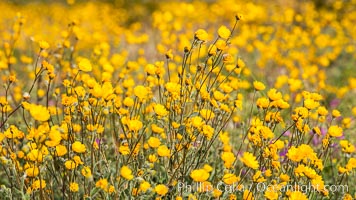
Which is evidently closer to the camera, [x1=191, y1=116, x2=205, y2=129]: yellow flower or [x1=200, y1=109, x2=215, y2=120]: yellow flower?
[x1=191, y1=116, x2=205, y2=129]: yellow flower

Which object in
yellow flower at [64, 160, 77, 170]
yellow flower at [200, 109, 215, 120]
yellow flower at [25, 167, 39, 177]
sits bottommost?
yellow flower at [25, 167, 39, 177]

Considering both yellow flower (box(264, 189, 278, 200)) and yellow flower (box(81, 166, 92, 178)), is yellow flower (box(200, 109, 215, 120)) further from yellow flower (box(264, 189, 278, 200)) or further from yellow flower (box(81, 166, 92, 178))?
yellow flower (box(81, 166, 92, 178))

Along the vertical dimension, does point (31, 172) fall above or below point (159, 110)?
below

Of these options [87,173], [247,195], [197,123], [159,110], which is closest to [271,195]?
[247,195]

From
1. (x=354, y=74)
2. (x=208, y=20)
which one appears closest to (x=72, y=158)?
(x=354, y=74)

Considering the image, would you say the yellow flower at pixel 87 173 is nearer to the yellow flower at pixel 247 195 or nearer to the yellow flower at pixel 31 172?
the yellow flower at pixel 31 172

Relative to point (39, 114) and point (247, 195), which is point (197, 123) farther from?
point (39, 114)

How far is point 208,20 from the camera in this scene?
835 cm

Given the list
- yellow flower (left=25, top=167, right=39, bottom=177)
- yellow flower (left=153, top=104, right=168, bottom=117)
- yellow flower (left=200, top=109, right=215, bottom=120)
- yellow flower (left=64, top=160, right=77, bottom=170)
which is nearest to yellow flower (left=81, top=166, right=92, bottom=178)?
yellow flower (left=64, top=160, right=77, bottom=170)

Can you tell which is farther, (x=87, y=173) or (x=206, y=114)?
(x=206, y=114)

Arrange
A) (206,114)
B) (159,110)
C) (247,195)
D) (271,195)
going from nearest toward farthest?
(271,195) → (247,195) → (159,110) → (206,114)

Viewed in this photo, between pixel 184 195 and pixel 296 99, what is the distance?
176cm

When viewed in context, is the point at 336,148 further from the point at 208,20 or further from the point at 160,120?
the point at 208,20

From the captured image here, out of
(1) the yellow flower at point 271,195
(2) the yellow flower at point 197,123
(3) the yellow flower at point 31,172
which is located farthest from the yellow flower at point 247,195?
(3) the yellow flower at point 31,172
